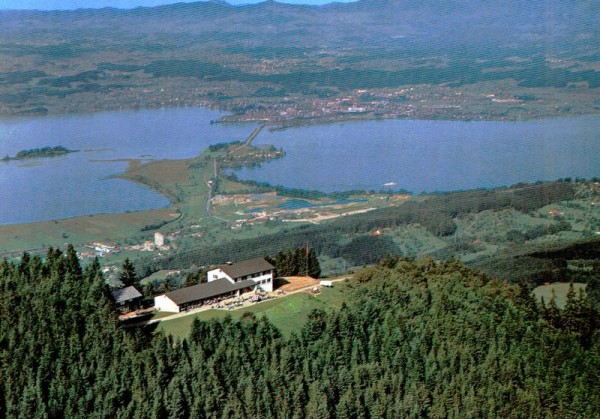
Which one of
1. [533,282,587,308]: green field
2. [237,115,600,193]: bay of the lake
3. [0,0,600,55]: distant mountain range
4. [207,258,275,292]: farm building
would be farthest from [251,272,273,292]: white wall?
[0,0,600,55]: distant mountain range

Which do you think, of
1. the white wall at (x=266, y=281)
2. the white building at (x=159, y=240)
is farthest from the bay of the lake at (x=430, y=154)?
the white wall at (x=266, y=281)

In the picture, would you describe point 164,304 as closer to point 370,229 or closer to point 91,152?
point 370,229

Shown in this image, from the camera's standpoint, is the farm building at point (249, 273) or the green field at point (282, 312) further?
the farm building at point (249, 273)

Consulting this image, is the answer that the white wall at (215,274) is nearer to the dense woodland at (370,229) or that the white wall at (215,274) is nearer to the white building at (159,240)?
the dense woodland at (370,229)

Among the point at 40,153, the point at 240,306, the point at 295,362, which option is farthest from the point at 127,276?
the point at 40,153

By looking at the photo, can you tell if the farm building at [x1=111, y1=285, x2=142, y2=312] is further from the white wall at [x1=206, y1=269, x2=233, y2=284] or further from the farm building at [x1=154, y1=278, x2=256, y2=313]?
the white wall at [x1=206, y1=269, x2=233, y2=284]

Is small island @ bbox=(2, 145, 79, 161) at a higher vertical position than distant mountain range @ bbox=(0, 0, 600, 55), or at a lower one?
lower

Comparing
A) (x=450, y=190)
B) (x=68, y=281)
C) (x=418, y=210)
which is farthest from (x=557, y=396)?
(x=450, y=190)
